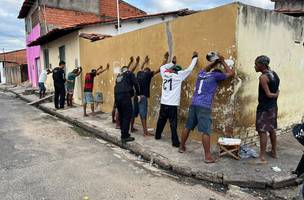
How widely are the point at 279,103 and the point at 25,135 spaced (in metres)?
6.14

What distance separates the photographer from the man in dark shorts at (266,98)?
475 centimetres

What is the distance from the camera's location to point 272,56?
6.01 metres

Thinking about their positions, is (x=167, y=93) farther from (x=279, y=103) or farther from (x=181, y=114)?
(x=279, y=103)

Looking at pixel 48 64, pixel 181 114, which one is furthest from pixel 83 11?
pixel 181 114

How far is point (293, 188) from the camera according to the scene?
4387 mm

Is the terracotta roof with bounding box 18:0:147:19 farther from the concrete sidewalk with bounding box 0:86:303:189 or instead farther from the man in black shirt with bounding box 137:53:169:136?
the concrete sidewalk with bounding box 0:86:303:189

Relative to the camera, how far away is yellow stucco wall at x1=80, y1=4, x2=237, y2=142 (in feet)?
17.7

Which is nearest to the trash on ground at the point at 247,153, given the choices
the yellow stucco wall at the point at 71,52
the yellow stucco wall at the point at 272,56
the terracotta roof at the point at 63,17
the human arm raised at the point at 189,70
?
the yellow stucco wall at the point at 272,56

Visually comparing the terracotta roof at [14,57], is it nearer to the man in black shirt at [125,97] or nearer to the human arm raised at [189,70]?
the man in black shirt at [125,97]

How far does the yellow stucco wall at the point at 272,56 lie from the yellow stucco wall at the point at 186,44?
23 cm

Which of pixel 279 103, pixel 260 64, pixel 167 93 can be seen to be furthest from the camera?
pixel 279 103

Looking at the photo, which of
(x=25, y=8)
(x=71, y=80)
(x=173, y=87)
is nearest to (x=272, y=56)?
(x=173, y=87)

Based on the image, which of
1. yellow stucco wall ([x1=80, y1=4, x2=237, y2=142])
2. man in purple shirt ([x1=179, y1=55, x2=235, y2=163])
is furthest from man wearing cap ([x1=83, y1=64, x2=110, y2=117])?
man in purple shirt ([x1=179, y1=55, x2=235, y2=163])

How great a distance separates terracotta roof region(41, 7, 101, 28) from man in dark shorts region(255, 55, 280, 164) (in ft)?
51.0
